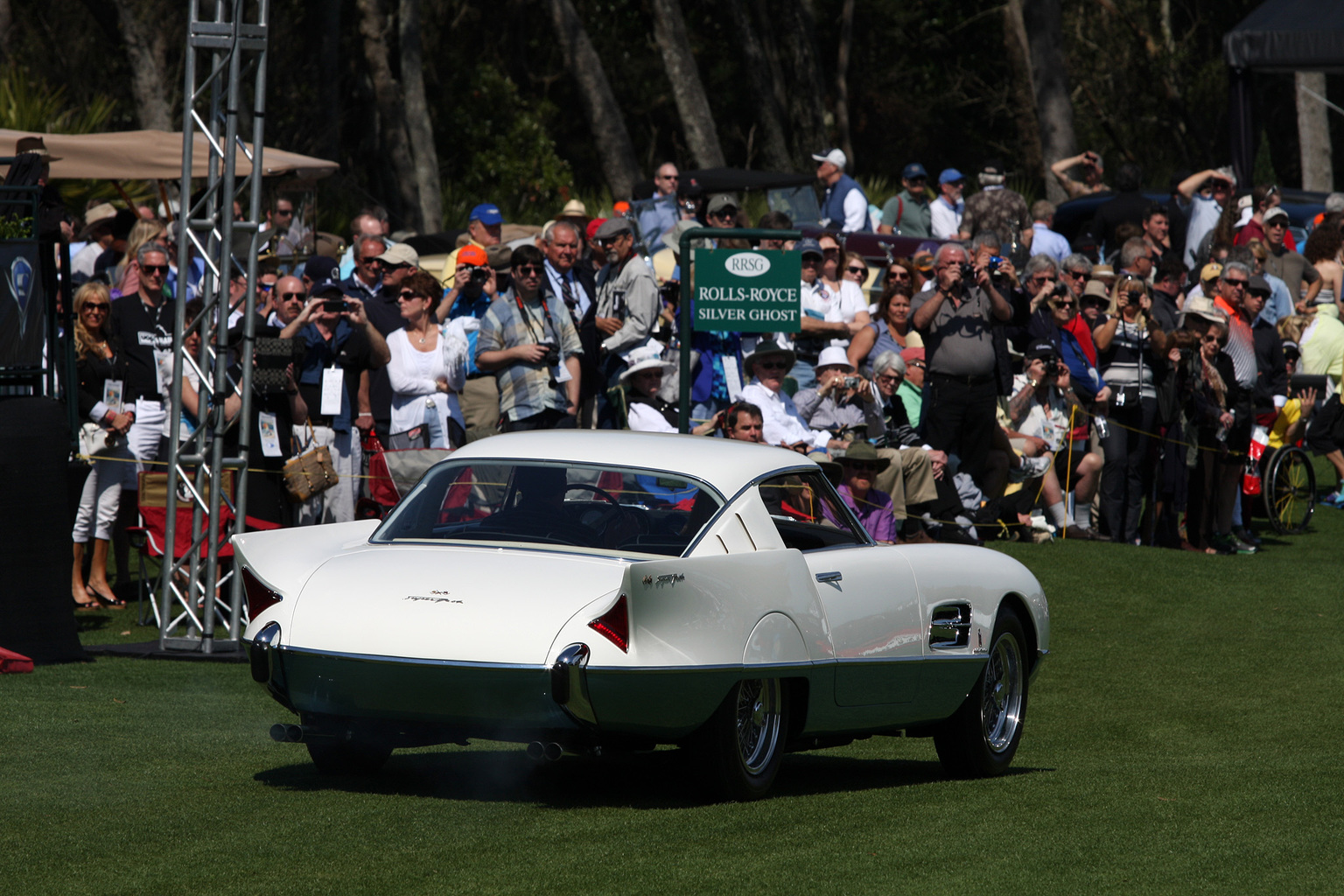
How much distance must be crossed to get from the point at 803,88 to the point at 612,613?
37653 mm

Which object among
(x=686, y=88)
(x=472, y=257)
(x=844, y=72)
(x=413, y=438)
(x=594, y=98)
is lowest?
(x=413, y=438)

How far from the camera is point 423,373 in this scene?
43.0ft

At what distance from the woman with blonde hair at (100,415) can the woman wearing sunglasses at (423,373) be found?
185 cm

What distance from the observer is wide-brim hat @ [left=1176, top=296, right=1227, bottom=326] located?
1719cm

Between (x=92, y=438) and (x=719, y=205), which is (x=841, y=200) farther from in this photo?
(x=92, y=438)

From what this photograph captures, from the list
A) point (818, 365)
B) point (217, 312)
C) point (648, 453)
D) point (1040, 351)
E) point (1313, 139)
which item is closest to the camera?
point (648, 453)

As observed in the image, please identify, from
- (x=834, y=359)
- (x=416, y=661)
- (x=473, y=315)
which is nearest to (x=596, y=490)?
(x=416, y=661)

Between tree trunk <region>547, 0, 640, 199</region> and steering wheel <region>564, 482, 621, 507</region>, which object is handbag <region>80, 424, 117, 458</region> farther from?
tree trunk <region>547, 0, 640, 199</region>

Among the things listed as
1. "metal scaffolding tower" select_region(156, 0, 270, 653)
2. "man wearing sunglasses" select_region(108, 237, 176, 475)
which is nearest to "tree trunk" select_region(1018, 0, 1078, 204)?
"man wearing sunglasses" select_region(108, 237, 176, 475)

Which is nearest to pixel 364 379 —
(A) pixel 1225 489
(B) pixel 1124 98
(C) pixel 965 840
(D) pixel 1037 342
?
(D) pixel 1037 342

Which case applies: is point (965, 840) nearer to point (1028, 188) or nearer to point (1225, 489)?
point (1225, 489)

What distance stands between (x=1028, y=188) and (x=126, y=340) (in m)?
26.5

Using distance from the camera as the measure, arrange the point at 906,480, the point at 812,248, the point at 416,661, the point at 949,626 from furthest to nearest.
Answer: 1. the point at 812,248
2. the point at 906,480
3. the point at 949,626
4. the point at 416,661

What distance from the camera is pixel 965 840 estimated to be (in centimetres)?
657
